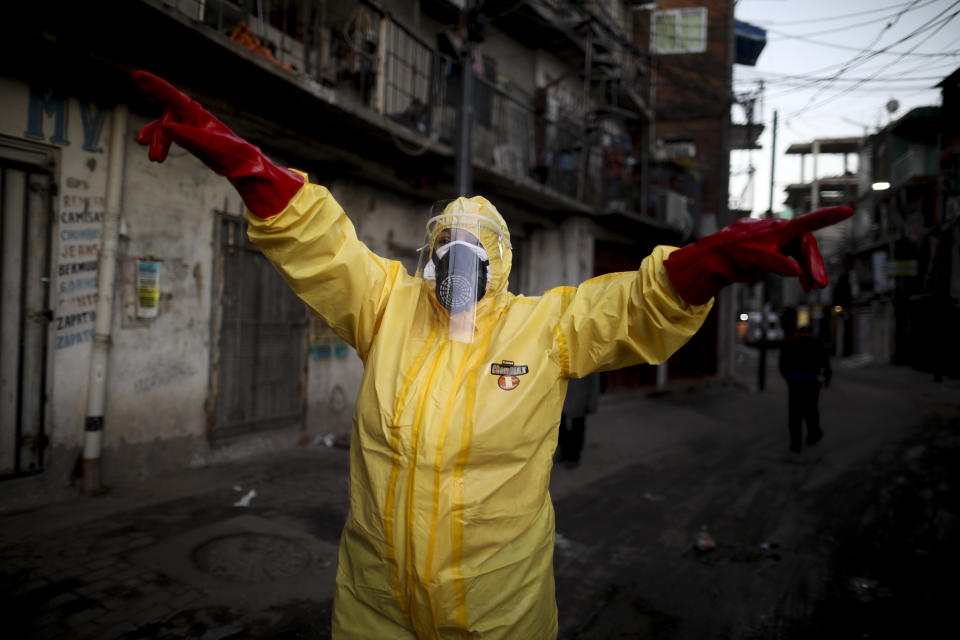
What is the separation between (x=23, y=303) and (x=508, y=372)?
4694 millimetres

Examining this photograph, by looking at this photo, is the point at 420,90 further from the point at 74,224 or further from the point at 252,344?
the point at 74,224

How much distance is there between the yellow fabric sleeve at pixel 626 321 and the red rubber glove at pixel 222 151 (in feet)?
2.99

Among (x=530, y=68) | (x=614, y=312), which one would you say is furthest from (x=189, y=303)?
(x=530, y=68)

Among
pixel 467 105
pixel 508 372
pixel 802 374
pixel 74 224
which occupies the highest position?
pixel 467 105

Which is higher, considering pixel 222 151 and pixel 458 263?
pixel 222 151

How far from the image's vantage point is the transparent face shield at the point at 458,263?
183cm

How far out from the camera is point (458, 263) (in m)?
1.89

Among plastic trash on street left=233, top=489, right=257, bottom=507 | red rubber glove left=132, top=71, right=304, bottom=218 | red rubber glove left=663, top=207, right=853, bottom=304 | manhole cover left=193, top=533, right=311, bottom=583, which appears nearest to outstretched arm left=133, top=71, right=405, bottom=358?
red rubber glove left=132, top=71, right=304, bottom=218

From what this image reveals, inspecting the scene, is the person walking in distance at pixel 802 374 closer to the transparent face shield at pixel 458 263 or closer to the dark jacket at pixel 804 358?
the dark jacket at pixel 804 358

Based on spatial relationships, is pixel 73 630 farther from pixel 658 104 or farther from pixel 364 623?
pixel 658 104

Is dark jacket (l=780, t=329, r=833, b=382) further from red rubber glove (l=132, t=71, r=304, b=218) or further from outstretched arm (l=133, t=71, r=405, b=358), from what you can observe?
red rubber glove (l=132, t=71, r=304, b=218)

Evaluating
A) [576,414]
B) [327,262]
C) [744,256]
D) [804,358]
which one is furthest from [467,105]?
[804,358]

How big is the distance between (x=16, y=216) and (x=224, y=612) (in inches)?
140

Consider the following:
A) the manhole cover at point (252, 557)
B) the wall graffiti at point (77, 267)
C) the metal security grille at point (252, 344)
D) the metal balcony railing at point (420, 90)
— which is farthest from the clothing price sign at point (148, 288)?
the manhole cover at point (252, 557)
